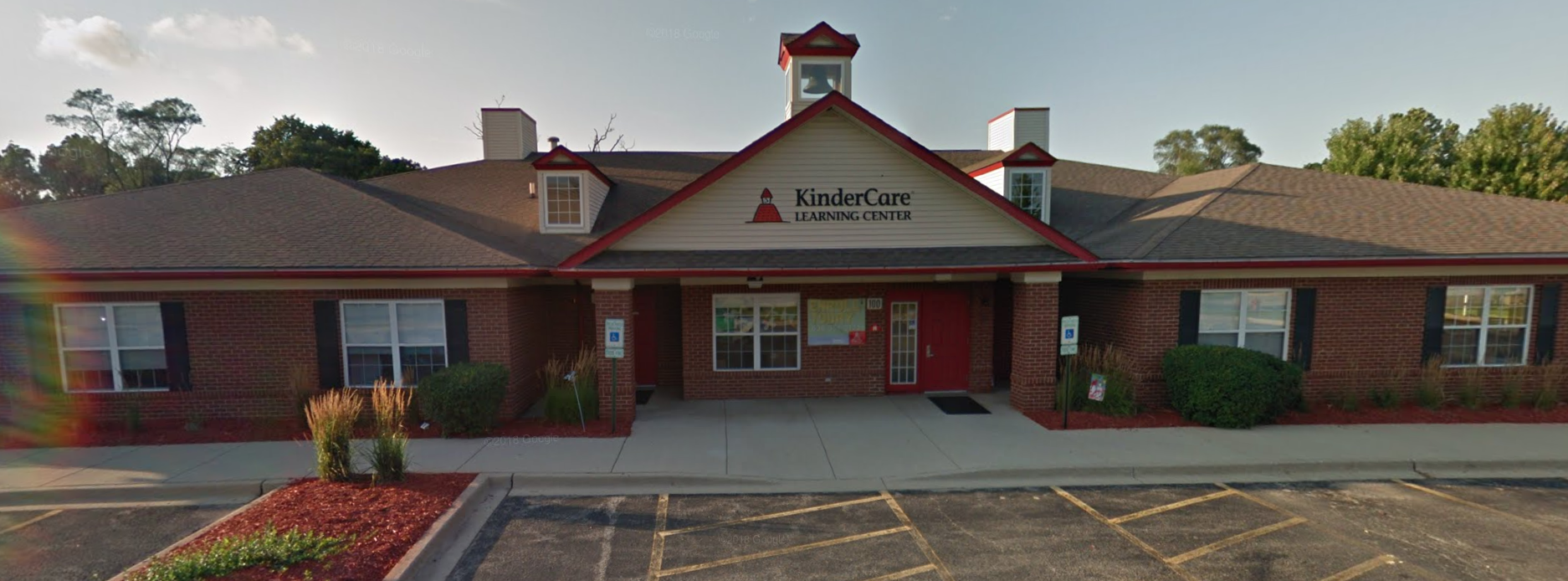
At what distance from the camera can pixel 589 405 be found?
971 centimetres

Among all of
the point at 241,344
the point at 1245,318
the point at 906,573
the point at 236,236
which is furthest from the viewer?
the point at 1245,318

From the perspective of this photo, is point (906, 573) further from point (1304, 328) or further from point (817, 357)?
point (1304, 328)

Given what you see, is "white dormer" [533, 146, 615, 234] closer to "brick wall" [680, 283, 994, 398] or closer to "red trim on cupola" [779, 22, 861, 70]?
"brick wall" [680, 283, 994, 398]

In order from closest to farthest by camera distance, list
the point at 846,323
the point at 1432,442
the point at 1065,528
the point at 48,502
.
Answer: the point at 1065,528, the point at 48,502, the point at 1432,442, the point at 846,323

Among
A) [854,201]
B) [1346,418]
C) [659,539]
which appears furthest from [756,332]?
[1346,418]

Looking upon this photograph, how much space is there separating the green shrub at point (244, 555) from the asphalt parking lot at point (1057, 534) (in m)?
1.22

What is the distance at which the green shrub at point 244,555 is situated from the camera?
15.4 feet

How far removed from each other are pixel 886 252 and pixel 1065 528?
17.5 feet

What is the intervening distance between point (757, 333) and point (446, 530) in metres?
6.50

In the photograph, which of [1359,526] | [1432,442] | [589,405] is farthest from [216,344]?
[1432,442]

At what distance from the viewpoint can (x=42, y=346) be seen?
9.25m

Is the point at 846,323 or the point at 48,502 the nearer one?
the point at 48,502

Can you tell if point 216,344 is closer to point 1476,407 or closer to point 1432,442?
point 1432,442

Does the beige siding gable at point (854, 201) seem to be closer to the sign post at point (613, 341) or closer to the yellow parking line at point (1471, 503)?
the sign post at point (613, 341)
